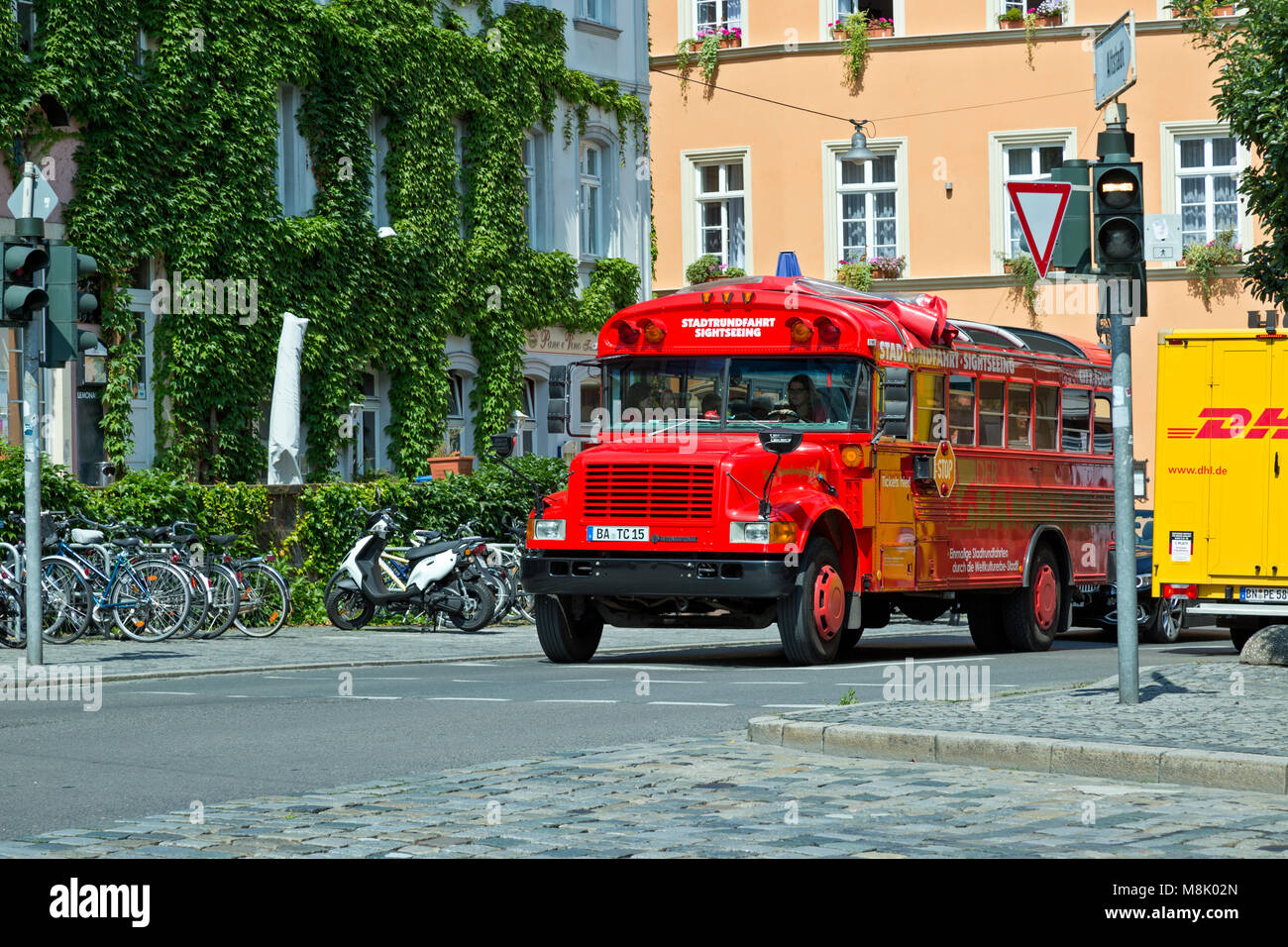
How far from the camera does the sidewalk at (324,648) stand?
1673 centimetres

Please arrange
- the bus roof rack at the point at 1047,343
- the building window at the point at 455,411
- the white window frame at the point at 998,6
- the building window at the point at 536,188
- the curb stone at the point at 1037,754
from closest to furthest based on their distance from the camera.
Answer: the curb stone at the point at 1037,754, the bus roof rack at the point at 1047,343, the building window at the point at 455,411, the building window at the point at 536,188, the white window frame at the point at 998,6

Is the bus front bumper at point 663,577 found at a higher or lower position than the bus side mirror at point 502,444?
lower

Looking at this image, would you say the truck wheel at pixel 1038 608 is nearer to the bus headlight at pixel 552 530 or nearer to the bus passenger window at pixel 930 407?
the bus passenger window at pixel 930 407

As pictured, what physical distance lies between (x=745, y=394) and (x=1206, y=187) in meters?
23.2

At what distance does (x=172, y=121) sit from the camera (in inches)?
980

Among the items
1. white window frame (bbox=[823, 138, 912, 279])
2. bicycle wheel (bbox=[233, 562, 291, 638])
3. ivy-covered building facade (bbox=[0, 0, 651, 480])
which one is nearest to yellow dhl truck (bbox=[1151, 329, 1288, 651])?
bicycle wheel (bbox=[233, 562, 291, 638])

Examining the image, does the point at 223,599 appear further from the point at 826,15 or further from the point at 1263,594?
the point at 826,15

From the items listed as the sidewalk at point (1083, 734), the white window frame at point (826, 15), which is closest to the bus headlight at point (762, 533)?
the sidewalk at point (1083, 734)

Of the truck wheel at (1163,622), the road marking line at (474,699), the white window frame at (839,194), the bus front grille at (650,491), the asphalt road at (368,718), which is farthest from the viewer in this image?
the white window frame at (839,194)

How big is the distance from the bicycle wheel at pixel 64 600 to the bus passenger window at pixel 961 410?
27.0ft

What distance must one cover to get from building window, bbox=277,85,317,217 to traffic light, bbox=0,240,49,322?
1229 centimetres

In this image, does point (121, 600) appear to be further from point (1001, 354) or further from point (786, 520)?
point (1001, 354)

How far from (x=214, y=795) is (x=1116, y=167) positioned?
5.80m

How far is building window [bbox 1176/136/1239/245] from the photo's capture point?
37312mm
